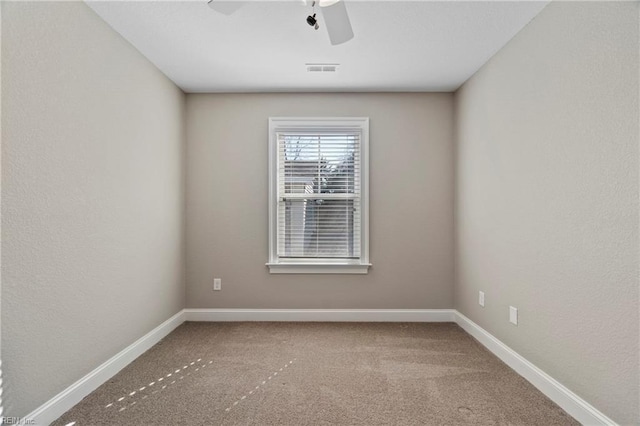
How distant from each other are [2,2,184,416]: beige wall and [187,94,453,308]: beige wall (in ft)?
2.31

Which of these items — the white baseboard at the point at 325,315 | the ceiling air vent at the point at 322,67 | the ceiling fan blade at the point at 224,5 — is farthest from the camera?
the white baseboard at the point at 325,315

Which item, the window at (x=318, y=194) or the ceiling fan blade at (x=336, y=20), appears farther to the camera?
the window at (x=318, y=194)

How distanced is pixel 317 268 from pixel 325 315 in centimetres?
50

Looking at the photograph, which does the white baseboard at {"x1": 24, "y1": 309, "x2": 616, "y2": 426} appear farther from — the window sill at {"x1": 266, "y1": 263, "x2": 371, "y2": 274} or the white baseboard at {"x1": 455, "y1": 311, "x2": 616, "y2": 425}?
the window sill at {"x1": 266, "y1": 263, "x2": 371, "y2": 274}

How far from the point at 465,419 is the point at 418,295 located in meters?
1.78

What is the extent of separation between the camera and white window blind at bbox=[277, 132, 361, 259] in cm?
369

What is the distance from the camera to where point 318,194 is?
12.1ft

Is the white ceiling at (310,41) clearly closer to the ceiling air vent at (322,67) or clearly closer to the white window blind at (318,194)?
the ceiling air vent at (322,67)

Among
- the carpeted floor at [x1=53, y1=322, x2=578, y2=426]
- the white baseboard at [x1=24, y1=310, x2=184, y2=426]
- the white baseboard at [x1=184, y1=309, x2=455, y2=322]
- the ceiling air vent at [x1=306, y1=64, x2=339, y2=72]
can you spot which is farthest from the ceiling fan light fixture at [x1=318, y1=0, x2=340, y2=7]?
the white baseboard at [x1=184, y1=309, x2=455, y2=322]

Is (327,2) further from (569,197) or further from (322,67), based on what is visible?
(569,197)

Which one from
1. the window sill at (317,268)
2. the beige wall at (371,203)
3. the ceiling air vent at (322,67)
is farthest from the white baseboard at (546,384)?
the ceiling air vent at (322,67)

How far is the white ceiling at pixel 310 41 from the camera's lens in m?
2.18

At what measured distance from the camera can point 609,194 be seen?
67.2 inches

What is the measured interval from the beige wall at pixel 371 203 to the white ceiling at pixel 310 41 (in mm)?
279
